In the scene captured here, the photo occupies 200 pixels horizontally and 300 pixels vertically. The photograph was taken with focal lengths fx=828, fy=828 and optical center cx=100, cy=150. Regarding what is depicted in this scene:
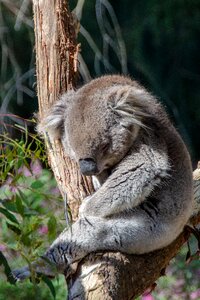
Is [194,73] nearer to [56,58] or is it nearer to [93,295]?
[56,58]

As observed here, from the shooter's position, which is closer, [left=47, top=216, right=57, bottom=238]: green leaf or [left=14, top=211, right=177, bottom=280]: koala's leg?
[left=47, top=216, right=57, bottom=238]: green leaf

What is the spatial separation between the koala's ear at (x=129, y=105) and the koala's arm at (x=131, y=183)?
0.13m

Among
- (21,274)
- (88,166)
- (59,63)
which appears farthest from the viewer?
(59,63)

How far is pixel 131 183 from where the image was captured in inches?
132

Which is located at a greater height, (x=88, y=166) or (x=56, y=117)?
(x=56, y=117)

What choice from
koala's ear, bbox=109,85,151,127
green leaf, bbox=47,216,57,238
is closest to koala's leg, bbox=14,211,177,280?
koala's ear, bbox=109,85,151,127

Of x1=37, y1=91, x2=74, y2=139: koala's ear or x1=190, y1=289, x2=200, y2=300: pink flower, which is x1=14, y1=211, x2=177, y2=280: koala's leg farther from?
x1=190, y1=289, x2=200, y2=300: pink flower

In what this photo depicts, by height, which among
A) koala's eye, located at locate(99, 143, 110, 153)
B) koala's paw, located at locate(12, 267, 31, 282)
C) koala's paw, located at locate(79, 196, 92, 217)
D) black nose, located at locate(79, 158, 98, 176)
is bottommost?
koala's paw, located at locate(12, 267, 31, 282)

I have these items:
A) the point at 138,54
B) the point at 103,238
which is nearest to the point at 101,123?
the point at 103,238

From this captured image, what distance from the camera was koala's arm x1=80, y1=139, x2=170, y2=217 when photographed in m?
3.36

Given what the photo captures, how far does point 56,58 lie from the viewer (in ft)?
11.8

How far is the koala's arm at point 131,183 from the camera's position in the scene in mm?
3359

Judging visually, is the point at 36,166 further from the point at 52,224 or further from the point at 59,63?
the point at 52,224

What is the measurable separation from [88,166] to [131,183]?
0.19 m
